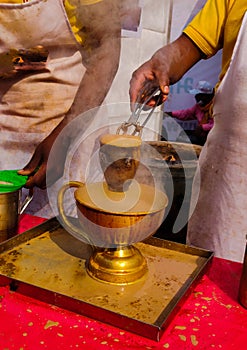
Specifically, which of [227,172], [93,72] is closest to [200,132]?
[93,72]

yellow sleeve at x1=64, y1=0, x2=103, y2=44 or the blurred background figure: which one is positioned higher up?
yellow sleeve at x1=64, y1=0, x2=103, y2=44

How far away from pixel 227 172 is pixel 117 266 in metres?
0.71

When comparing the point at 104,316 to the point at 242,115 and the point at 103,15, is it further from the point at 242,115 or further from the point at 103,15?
the point at 103,15

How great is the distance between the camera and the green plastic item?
4.00 ft

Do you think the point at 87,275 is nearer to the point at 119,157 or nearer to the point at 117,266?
the point at 117,266

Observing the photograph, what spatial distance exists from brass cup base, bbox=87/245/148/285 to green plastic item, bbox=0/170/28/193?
14.6 inches

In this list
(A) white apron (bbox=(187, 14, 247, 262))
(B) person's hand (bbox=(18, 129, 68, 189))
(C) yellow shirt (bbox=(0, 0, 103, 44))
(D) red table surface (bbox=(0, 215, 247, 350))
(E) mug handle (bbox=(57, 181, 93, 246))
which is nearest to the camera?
(D) red table surface (bbox=(0, 215, 247, 350))

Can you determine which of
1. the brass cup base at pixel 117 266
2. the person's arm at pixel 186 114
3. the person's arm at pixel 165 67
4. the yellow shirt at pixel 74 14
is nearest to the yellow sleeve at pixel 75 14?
the yellow shirt at pixel 74 14

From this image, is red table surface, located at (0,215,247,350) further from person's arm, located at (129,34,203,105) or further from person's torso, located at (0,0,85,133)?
person's torso, located at (0,0,85,133)

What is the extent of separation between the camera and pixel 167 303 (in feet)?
2.91

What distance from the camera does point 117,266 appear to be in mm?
973

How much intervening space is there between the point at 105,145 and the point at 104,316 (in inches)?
14.8

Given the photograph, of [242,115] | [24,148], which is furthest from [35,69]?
[242,115]

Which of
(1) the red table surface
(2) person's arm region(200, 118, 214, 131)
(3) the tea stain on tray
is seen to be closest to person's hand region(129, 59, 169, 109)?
(3) the tea stain on tray
